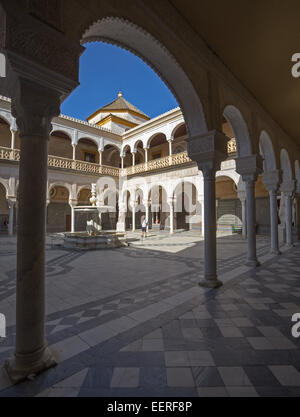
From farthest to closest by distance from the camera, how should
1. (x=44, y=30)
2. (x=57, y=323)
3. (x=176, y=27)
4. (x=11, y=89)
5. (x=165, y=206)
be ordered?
(x=165, y=206) → (x=176, y=27) → (x=57, y=323) → (x=11, y=89) → (x=44, y=30)

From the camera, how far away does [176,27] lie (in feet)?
11.4

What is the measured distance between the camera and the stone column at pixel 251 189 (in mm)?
5945

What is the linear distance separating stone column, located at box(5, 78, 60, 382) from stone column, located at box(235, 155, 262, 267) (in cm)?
539

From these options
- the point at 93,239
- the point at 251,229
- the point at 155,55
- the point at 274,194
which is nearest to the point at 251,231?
the point at 251,229

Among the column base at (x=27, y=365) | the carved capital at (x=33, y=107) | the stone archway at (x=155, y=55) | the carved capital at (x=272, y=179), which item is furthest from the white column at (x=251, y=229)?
the carved capital at (x=33, y=107)

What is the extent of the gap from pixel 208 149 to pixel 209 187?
748 millimetres

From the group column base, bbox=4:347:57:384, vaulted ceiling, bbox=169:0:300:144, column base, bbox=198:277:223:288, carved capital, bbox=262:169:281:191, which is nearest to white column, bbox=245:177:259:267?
carved capital, bbox=262:169:281:191

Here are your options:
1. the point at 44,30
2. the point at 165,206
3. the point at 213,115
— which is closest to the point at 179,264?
the point at 213,115

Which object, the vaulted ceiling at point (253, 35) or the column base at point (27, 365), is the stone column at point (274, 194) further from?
the column base at point (27, 365)

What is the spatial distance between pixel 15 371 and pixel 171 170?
15609mm

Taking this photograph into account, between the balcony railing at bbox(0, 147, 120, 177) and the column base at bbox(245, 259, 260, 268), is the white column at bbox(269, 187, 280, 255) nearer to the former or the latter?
the column base at bbox(245, 259, 260, 268)

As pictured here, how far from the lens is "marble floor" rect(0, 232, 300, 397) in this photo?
1728 millimetres

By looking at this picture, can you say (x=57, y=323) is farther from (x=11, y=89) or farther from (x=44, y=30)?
(x=44, y=30)

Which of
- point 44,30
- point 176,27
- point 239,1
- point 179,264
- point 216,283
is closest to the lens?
point 44,30
